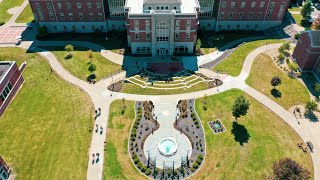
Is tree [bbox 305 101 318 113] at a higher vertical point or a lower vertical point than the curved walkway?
higher

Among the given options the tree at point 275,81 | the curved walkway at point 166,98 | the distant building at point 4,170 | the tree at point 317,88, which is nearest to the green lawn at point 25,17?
the curved walkway at point 166,98

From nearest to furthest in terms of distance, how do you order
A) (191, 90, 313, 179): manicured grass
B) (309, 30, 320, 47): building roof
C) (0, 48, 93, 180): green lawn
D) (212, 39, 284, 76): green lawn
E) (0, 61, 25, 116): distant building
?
(191, 90, 313, 179): manicured grass → (0, 48, 93, 180): green lawn → (0, 61, 25, 116): distant building → (309, 30, 320, 47): building roof → (212, 39, 284, 76): green lawn

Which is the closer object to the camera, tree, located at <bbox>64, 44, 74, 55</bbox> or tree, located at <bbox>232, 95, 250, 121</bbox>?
tree, located at <bbox>232, 95, 250, 121</bbox>

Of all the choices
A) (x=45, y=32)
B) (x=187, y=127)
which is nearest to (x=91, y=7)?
(x=45, y=32)

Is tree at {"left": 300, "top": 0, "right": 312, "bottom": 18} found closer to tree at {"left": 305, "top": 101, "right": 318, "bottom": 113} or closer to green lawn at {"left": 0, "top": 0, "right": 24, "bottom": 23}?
tree at {"left": 305, "top": 101, "right": 318, "bottom": 113}

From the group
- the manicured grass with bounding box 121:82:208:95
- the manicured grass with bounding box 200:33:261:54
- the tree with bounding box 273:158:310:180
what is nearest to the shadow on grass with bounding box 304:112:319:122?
the tree with bounding box 273:158:310:180

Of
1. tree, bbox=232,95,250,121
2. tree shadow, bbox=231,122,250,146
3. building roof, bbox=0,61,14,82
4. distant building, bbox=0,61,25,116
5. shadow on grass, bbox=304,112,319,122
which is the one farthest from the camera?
building roof, bbox=0,61,14,82

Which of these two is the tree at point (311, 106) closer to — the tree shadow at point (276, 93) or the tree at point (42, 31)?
the tree shadow at point (276, 93)
